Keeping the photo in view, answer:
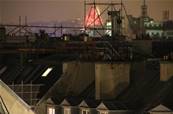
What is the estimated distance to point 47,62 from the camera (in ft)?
148

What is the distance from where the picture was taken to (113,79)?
111 feet

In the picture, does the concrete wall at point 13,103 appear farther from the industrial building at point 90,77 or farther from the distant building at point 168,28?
the distant building at point 168,28

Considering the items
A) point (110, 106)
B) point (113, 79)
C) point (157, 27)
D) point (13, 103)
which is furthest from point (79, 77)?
point (157, 27)

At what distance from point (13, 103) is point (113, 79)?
68.3 ft

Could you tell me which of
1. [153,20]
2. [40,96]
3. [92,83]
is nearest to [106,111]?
[92,83]

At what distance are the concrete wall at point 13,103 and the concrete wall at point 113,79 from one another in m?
20.5

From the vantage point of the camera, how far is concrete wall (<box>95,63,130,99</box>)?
33812mm

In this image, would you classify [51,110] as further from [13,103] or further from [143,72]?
[13,103]

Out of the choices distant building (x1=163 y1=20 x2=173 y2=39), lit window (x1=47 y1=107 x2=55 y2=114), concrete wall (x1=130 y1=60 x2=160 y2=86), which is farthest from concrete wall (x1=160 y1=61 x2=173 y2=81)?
distant building (x1=163 y1=20 x2=173 y2=39)

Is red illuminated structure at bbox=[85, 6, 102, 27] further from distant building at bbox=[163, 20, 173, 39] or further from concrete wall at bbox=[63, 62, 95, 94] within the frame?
distant building at bbox=[163, 20, 173, 39]

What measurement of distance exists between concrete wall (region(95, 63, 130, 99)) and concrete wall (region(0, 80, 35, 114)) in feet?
67.4

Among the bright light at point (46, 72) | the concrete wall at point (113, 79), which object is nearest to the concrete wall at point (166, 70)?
the concrete wall at point (113, 79)

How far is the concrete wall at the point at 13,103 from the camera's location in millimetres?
13078

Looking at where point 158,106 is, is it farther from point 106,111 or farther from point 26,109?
point 26,109
